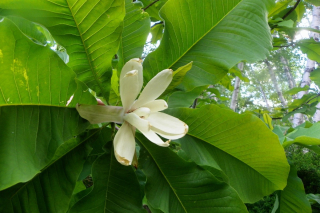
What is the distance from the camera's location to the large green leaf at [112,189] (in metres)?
0.63

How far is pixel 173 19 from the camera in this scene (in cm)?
72

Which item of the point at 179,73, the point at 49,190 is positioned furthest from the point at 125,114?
the point at 49,190

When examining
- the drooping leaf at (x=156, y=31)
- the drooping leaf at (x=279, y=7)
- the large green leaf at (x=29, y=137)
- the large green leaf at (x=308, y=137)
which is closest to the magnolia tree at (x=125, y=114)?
the large green leaf at (x=29, y=137)

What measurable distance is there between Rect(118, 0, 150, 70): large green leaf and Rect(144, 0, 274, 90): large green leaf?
0.24 feet

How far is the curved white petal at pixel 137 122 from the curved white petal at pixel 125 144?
0.02 meters

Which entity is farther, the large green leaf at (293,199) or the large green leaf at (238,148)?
the large green leaf at (293,199)

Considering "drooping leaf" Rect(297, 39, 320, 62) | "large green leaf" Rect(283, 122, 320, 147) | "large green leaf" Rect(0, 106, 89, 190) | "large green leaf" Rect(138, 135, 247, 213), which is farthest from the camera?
"drooping leaf" Rect(297, 39, 320, 62)

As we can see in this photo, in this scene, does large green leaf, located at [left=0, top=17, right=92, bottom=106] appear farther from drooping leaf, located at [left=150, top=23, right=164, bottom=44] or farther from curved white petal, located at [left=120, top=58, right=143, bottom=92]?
drooping leaf, located at [left=150, top=23, right=164, bottom=44]

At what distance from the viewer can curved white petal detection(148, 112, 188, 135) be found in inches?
Answer: 20.6

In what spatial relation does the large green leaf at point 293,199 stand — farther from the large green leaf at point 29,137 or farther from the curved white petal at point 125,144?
the large green leaf at point 29,137

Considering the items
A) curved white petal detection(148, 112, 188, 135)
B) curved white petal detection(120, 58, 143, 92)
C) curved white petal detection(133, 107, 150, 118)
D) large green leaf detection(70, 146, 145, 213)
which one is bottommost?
large green leaf detection(70, 146, 145, 213)

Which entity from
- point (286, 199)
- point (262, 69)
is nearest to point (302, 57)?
point (262, 69)

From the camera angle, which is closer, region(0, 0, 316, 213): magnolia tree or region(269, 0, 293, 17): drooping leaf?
region(0, 0, 316, 213): magnolia tree

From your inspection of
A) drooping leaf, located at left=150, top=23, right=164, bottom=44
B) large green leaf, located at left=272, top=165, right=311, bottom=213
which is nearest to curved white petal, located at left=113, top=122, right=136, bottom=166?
large green leaf, located at left=272, top=165, right=311, bottom=213
